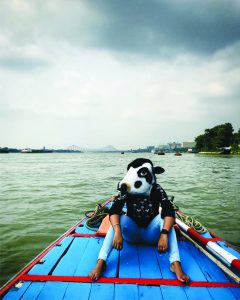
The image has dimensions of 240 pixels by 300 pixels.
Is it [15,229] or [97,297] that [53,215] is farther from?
[97,297]

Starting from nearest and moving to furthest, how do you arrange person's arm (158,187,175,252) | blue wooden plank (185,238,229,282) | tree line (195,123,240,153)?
1. blue wooden plank (185,238,229,282)
2. person's arm (158,187,175,252)
3. tree line (195,123,240,153)

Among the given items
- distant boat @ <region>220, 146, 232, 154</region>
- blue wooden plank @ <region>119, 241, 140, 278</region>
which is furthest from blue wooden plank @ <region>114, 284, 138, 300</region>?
distant boat @ <region>220, 146, 232, 154</region>

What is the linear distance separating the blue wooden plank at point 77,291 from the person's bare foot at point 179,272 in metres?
1.26

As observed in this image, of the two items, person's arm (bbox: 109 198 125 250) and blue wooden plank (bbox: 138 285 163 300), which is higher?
person's arm (bbox: 109 198 125 250)

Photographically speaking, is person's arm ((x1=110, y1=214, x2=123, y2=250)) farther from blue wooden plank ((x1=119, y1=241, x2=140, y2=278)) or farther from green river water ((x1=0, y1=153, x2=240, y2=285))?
green river water ((x1=0, y1=153, x2=240, y2=285))

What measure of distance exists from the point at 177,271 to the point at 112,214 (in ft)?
4.34

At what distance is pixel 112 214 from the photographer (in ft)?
13.3

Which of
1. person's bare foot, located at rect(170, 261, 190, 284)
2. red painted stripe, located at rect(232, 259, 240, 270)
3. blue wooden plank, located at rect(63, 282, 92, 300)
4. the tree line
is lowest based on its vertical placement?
blue wooden plank, located at rect(63, 282, 92, 300)

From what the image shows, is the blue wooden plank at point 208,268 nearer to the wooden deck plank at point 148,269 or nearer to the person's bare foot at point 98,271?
the wooden deck plank at point 148,269

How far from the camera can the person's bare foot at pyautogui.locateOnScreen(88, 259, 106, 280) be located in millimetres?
3390

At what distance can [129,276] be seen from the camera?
11.4ft

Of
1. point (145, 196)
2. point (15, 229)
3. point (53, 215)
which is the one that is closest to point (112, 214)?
point (145, 196)

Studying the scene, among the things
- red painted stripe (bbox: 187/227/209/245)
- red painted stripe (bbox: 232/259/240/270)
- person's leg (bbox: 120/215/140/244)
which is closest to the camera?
red painted stripe (bbox: 232/259/240/270)

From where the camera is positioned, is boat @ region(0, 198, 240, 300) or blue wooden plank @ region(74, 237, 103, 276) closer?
boat @ region(0, 198, 240, 300)
